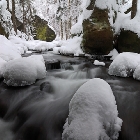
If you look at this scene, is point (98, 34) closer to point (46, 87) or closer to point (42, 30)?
point (46, 87)

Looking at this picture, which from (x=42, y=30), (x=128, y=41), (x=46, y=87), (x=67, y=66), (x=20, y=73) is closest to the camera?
(x=20, y=73)

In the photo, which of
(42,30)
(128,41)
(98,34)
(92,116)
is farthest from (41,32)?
(92,116)

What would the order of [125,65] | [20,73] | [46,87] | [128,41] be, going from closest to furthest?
[20,73] → [46,87] → [125,65] → [128,41]

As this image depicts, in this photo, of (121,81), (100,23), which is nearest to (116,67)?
(121,81)

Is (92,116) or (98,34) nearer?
(92,116)

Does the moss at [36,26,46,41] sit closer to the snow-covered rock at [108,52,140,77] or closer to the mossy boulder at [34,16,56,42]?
the mossy boulder at [34,16,56,42]

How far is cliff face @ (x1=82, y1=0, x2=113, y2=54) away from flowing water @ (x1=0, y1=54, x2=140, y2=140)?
3.73m

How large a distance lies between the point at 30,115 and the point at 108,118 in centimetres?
147

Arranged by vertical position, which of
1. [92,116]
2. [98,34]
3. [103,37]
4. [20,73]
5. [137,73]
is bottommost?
[92,116]

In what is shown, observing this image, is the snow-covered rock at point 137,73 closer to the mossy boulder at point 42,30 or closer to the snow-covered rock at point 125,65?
the snow-covered rock at point 125,65

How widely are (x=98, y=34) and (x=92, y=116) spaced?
619cm

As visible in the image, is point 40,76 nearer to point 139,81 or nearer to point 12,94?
point 12,94

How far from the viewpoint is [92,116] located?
2.01 m

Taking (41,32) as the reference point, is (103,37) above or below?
below
